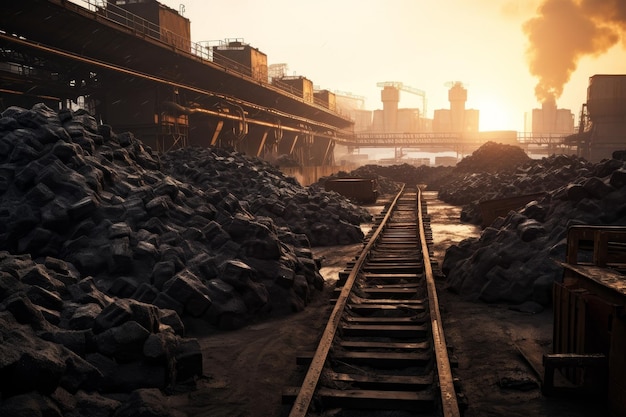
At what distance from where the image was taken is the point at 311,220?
40.0ft

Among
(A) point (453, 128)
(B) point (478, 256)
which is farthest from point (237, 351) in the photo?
(A) point (453, 128)

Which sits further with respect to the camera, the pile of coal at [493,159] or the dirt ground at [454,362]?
the pile of coal at [493,159]

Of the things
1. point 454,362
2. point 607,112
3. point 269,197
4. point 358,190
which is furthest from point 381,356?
point 607,112

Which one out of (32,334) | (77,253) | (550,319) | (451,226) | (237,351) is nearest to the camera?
(32,334)

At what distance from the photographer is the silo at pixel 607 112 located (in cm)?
4441

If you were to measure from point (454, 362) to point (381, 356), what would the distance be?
0.65 metres

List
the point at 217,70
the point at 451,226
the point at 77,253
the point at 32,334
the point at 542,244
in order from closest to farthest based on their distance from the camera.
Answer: the point at 32,334 → the point at 77,253 → the point at 542,244 → the point at 451,226 → the point at 217,70

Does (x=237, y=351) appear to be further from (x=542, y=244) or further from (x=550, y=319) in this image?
(x=542, y=244)

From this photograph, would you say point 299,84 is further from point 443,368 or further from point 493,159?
point 443,368

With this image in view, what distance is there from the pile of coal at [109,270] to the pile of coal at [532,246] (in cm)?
246

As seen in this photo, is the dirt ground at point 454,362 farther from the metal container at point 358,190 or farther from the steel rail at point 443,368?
the metal container at point 358,190

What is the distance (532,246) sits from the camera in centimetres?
705

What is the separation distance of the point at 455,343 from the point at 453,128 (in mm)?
171973

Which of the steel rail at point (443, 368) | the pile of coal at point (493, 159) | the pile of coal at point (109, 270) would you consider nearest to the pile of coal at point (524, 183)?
the steel rail at point (443, 368)
